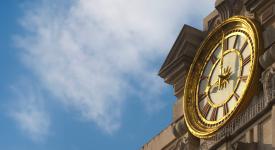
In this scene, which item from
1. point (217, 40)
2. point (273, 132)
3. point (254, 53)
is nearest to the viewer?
point (273, 132)

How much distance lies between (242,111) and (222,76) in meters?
1.46

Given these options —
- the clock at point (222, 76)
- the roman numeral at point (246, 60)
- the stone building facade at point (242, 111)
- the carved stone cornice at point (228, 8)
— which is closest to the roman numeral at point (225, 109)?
the clock at point (222, 76)

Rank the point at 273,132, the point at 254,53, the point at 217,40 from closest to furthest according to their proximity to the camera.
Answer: the point at 273,132 → the point at 254,53 → the point at 217,40

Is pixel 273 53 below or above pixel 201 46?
below

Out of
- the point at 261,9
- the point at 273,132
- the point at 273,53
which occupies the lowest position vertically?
the point at 273,132

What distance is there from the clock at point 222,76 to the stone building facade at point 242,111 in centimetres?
18

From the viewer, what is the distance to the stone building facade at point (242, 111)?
63.1ft

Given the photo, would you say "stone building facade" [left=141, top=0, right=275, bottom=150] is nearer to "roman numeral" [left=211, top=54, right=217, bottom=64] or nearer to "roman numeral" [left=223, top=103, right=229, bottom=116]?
"roman numeral" [left=223, top=103, right=229, bottom=116]

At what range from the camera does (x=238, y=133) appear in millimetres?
19766

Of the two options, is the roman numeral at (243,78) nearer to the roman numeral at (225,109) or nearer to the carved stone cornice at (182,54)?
the roman numeral at (225,109)

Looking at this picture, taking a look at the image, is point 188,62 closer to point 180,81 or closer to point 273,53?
point 180,81

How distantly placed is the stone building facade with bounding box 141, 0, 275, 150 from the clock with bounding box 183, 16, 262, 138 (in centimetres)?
18

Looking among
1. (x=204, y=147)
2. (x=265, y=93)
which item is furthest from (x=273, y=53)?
(x=204, y=147)

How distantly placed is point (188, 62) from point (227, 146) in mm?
3323
